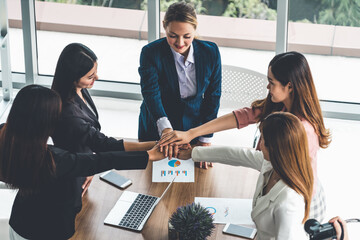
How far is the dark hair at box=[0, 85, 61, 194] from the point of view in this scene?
2365 mm

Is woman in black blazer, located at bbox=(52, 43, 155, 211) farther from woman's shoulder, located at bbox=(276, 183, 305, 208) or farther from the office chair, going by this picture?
the office chair

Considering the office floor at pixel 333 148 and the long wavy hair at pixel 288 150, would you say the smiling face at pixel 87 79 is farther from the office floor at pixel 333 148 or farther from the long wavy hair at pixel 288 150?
the office floor at pixel 333 148

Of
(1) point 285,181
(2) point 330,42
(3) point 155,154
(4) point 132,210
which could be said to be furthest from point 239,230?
(2) point 330,42

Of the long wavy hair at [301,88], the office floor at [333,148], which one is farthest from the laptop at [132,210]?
the office floor at [333,148]

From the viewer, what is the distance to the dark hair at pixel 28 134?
237 centimetres

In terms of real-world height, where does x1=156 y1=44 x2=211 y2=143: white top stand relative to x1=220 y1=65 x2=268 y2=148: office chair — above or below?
above

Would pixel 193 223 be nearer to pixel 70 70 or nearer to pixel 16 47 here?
pixel 70 70

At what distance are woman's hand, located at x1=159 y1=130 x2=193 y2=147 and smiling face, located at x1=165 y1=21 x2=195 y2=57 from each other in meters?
0.48

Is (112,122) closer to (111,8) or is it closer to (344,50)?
(111,8)

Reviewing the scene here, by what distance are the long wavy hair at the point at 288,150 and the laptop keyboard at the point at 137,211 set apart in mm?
767

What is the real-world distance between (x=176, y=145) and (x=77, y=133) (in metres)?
0.63

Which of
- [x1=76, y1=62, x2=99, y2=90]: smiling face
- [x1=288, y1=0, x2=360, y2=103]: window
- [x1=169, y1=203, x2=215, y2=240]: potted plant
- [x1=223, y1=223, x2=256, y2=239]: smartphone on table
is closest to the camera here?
[x1=169, y1=203, x2=215, y2=240]: potted plant

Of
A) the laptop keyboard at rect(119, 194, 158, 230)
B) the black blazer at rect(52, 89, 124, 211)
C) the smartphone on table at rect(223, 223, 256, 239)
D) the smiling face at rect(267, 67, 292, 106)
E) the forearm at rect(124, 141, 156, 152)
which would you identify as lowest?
the smartphone on table at rect(223, 223, 256, 239)

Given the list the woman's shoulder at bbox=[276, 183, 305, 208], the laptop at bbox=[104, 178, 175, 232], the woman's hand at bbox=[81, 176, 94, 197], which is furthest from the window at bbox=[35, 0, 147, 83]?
the woman's shoulder at bbox=[276, 183, 305, 208]
